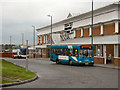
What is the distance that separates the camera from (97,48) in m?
38.6

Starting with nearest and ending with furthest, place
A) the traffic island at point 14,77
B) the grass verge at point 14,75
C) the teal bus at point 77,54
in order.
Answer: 1. the traffic island at point 14,77
2. the grass verge at point 14,75
3. the teal bus at point 77,54

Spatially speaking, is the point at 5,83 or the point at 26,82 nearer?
the point at 5,83

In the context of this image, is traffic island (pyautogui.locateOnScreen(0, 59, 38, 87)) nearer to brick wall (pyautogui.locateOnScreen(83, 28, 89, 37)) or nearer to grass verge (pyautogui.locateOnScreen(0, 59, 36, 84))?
grass verge (pyautogui.locateOnScreen(0, 59, 36, 84))

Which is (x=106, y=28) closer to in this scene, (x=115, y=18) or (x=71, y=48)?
(x=115, y=18)

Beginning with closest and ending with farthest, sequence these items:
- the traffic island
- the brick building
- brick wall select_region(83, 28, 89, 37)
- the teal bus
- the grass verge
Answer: the traffic island, the grass verge, the teal bus, the brick building, brick wall select_region(83, 28, 89, 37)

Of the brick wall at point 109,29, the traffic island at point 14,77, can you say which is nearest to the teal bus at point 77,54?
the brick wall at point 109,29

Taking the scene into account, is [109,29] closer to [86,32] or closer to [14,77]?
[86,32]

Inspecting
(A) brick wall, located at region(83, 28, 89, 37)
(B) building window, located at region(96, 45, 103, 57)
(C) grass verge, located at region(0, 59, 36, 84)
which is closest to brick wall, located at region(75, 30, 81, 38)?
(A) brick wall, located at region(83, 28, 89, 37)

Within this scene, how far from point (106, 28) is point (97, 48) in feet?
11.3

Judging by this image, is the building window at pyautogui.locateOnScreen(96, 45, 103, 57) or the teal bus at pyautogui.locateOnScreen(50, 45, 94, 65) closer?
the teal bus at pyautogui.locateOnScreen(50, 45, 94, 65)

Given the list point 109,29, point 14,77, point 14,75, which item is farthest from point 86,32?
point 14,77

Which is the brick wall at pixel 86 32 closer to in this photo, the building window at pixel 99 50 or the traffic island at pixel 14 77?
the building window at pixel 99 50

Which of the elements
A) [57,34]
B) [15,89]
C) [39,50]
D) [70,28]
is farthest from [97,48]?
[39,50]

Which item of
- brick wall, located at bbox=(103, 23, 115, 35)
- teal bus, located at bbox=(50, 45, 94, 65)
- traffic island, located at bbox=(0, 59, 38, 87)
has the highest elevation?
brick wall, located at bbox=(103, 23, 115, 35)
